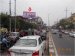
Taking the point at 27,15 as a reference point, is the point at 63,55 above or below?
below

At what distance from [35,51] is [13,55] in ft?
3.83

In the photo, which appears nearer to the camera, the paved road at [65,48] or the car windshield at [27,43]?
the car windshield at [27,43]

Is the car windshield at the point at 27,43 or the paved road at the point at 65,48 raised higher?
the car windshield at the point at 27,43

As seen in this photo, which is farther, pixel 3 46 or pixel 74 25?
pixel 74 25

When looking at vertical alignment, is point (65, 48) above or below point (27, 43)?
below

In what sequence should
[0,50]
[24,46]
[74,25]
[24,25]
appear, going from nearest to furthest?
[24,46] → [0,50] → [24,25] → [74,25]

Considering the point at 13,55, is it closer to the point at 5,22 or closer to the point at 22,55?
the point at 22,55

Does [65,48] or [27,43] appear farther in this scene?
[65,48]

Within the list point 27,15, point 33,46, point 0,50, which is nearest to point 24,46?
point 33,46

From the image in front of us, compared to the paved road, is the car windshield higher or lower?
higher

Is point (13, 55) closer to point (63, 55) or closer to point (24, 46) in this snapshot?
point (24, 46)

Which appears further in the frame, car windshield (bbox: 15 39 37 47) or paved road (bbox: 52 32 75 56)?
paved road (bbox: 52 32 75 56)

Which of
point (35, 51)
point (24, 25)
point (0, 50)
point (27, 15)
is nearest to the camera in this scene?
point (35, 51)

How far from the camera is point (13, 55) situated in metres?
12.4
